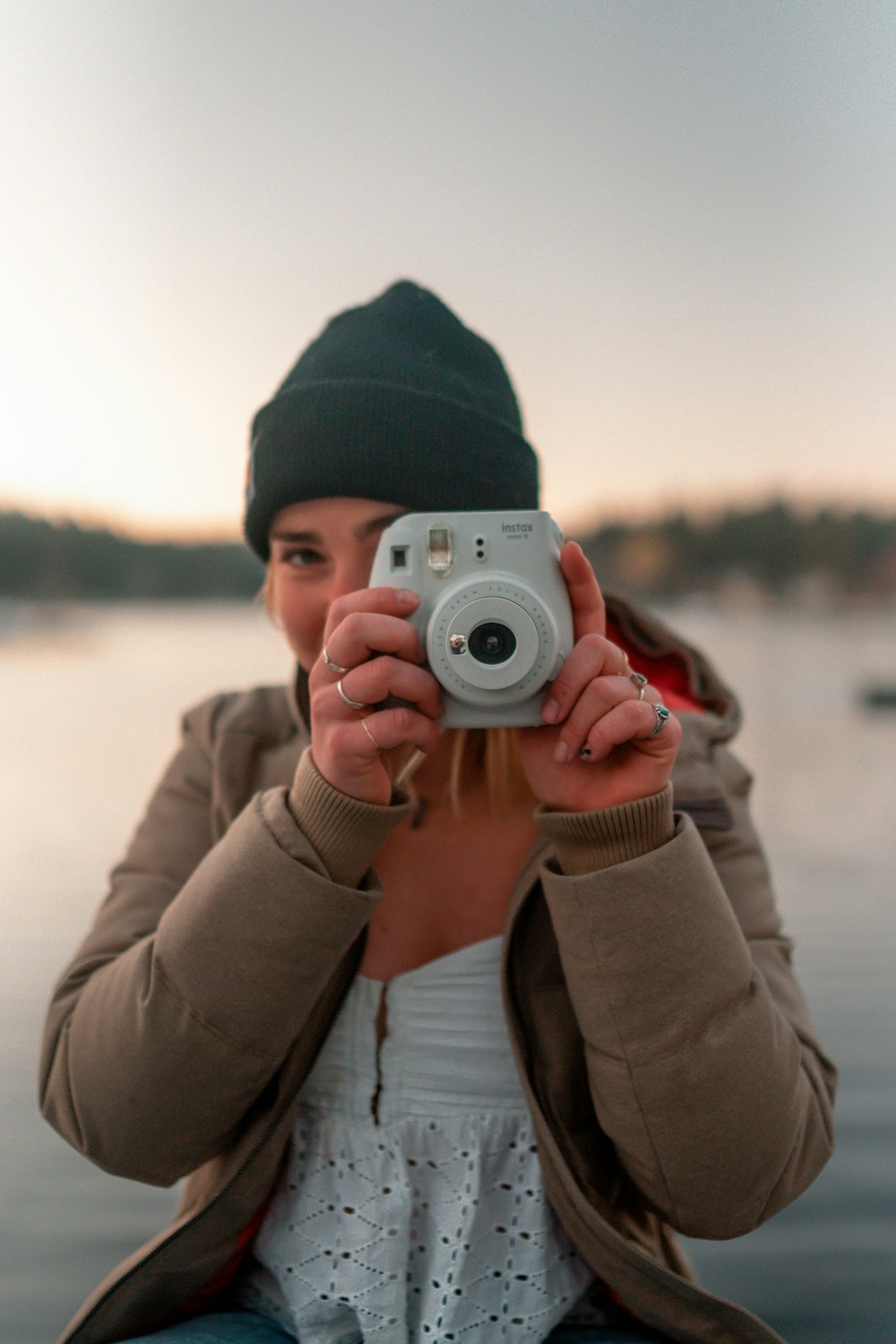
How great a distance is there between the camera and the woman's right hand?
2.46ft

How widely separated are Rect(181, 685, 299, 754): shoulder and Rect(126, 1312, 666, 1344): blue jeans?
20.0 inches

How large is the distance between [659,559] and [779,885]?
859 mm

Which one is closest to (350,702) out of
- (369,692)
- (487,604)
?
(369,692)

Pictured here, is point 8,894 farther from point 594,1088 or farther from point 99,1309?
point 594,1088

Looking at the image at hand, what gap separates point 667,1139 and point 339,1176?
11.6 inches

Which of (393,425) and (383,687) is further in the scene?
(393,425)

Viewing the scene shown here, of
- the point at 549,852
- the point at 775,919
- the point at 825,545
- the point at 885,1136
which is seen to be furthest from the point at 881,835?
the point at 549,852

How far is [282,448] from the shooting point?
1.00 meters

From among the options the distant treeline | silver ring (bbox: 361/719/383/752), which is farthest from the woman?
the distant treeline

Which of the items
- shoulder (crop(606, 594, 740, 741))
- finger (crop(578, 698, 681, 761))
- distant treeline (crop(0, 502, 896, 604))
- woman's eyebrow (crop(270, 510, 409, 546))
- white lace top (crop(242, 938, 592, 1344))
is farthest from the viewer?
distant treeline (crop(0, 502, 896, 604))

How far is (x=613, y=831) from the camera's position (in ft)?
2.49

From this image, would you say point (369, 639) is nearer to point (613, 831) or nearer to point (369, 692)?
point (369, 692)

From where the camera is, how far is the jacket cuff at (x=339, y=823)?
771 millimetres

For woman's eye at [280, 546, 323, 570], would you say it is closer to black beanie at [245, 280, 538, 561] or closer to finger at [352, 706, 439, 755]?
black beanie at [245, 280, 538, 561]
